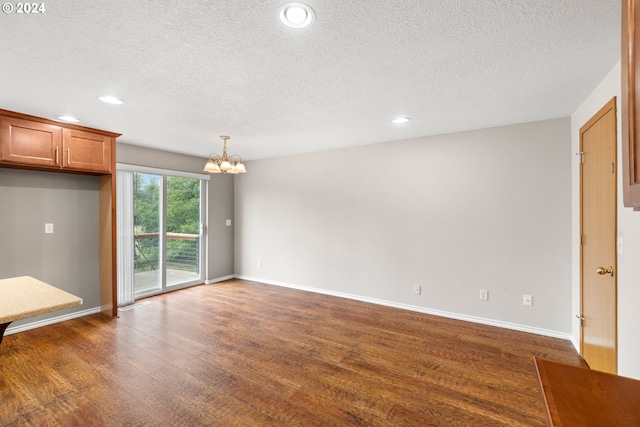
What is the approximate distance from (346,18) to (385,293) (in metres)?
3.58

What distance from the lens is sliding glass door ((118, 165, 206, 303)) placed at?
14.1 ft

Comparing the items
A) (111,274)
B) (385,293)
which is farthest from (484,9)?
(111,274)

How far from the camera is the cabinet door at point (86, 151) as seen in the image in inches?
131

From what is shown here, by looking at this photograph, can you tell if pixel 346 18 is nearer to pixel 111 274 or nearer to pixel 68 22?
pixel 68 22

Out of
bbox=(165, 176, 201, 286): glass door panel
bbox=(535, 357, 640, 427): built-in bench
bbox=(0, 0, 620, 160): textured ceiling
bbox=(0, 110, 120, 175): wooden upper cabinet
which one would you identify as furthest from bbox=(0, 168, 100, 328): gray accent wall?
bbox=(535, 357, 640, 427): built-in bench

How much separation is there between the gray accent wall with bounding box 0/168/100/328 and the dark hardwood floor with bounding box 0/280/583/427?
1.78 ft

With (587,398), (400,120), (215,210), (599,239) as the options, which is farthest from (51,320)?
(599,239)

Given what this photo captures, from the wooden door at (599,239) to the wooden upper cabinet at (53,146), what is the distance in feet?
16.6

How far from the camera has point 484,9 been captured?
58.4 inches

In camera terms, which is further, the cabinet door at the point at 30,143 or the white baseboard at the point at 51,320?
the white baseboard at the point at 51,320

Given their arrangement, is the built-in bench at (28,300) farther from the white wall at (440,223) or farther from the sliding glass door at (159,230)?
the white wall at (440,223)

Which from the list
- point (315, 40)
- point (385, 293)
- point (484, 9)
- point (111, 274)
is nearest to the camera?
point (484, 9)

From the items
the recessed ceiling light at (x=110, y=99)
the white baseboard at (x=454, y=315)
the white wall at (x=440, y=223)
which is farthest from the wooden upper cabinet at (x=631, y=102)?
the recessed ceiling light at (x=110, y=99)

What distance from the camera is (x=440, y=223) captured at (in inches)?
150
